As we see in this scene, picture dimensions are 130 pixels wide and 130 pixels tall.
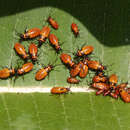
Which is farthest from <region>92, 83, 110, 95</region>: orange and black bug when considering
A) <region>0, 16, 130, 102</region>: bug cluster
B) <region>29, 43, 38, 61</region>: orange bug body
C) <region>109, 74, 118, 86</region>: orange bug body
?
<region>29, 43, 38, 61</region>: orange bug body

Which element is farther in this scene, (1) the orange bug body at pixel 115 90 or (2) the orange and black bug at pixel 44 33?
(2) the orange and black bug at pixel 44 33

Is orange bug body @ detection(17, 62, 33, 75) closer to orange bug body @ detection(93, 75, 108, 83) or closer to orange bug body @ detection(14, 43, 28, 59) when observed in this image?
orange bug body @ detection(14, 43, 28, 59)

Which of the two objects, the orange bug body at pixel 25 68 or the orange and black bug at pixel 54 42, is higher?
the orange and black bug at pixel 54 42

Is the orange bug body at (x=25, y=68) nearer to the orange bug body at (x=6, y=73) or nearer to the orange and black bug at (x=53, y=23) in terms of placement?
the orange bug body at (x=6, y=73)

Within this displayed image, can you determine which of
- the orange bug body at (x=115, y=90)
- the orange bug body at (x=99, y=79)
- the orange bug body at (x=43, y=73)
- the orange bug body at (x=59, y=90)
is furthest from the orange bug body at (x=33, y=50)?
the orange bug body at (x=115, y=90)

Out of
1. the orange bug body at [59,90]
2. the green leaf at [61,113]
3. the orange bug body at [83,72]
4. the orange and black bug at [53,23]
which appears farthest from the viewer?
the orange bug body at [83,72]

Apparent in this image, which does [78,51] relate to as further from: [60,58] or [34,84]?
[34,84]

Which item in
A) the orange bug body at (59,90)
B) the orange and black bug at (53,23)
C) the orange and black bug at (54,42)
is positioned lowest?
the orange bug body at (59,90)

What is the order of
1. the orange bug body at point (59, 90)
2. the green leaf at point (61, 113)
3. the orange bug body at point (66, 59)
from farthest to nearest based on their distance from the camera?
the orange bug body at point (66, 59)
the orange bug body at point (59, 90)
the green leaf at point (61, 113)
